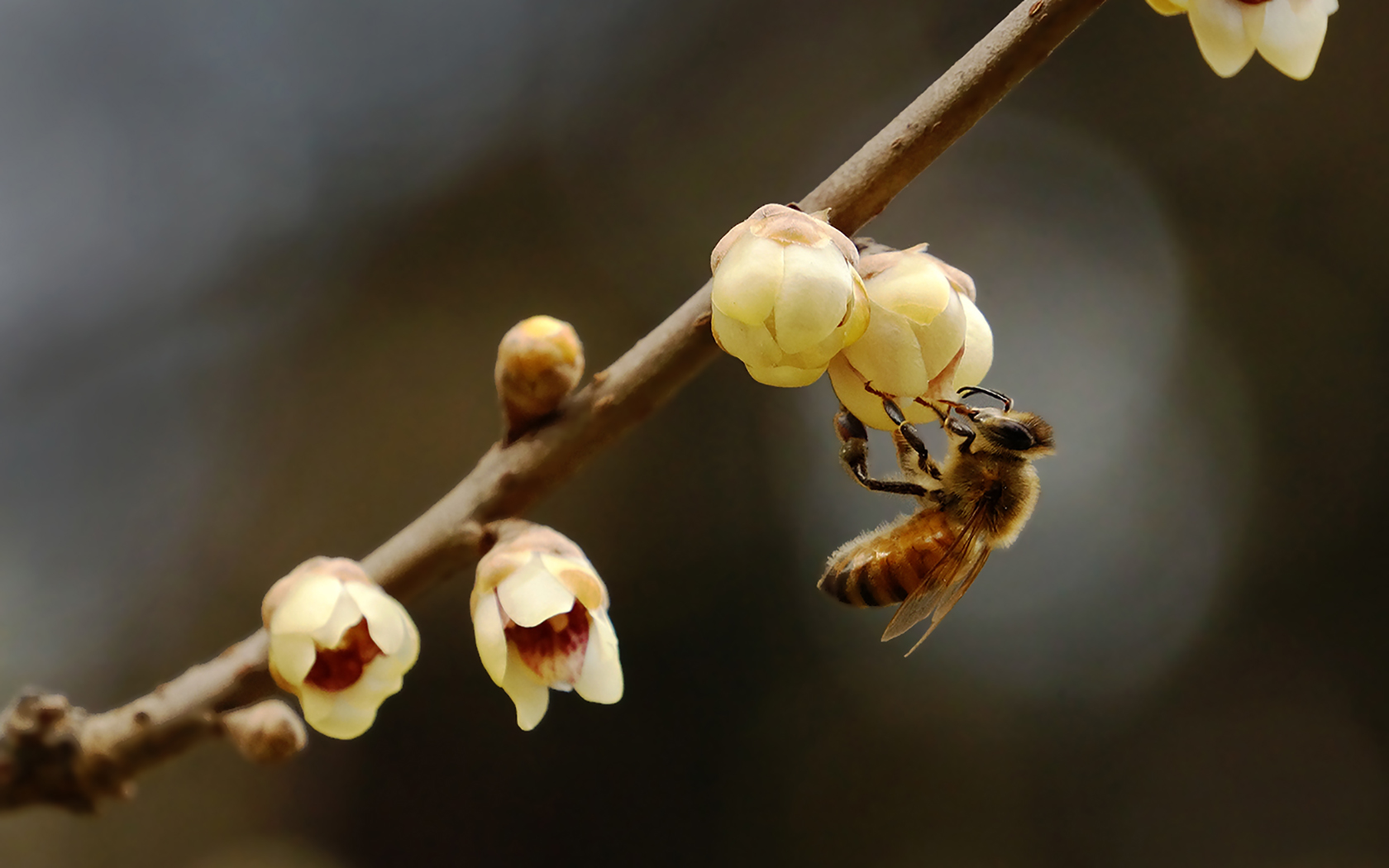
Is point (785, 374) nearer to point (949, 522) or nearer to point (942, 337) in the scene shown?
point (942, 337)

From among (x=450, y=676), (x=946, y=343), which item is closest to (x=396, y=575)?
(x=946, y=343)

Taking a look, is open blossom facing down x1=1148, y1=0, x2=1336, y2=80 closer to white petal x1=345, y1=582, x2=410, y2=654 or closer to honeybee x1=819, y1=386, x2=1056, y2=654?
honeybee x1=819, y1=386, x2=1056, y2=654

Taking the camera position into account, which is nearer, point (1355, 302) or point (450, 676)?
point (450, 676)

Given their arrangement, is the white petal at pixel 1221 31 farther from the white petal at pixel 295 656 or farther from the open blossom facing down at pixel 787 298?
the white petal at pixel 295 656

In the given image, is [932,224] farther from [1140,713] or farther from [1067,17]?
[1067,17]

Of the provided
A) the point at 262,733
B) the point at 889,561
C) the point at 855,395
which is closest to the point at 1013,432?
the point at 889,561

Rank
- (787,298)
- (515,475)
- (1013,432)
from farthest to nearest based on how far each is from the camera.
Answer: (1013,432)
(515,475)
(787,298)

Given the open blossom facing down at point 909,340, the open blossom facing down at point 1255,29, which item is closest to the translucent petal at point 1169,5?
the open blossom facing down at point 1255,29
